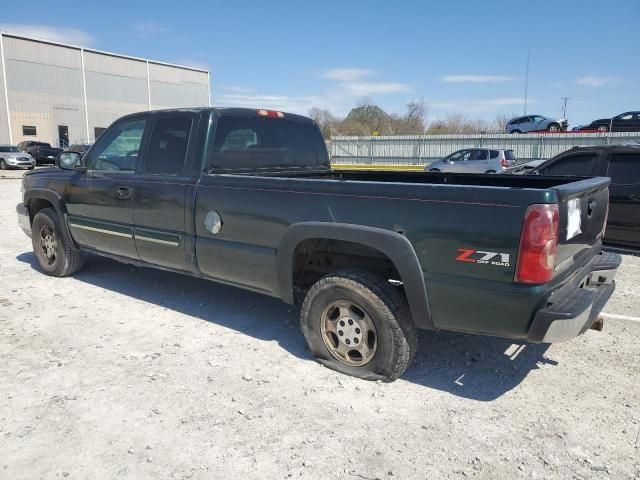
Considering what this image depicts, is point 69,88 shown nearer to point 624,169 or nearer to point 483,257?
point 624,169

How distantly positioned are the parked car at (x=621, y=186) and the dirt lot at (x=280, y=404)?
2.47 meters

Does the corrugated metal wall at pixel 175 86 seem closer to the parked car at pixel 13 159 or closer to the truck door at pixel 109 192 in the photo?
the parked car at pixel 13 159

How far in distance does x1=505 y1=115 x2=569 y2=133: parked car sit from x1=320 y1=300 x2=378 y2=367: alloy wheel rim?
3169 centimetres

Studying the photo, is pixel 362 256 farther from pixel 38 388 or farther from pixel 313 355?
pixel 38 388

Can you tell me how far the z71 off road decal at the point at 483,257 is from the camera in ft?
9.11

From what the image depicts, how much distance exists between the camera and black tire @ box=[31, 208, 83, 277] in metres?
5.88

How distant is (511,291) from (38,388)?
10.4ft

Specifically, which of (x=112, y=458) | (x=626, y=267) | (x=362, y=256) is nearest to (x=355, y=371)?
(x=362, y=256)

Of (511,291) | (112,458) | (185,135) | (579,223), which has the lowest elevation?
(112,458)

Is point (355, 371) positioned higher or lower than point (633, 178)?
lower

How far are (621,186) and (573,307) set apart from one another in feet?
15.8

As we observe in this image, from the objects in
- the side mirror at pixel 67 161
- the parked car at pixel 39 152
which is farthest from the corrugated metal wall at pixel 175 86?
the side mirror at pixel 67 161

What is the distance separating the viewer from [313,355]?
383 cm

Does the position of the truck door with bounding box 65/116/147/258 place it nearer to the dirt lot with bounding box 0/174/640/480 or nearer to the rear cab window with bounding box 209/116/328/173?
the dirt lot with bounding box 0/174/640/480
